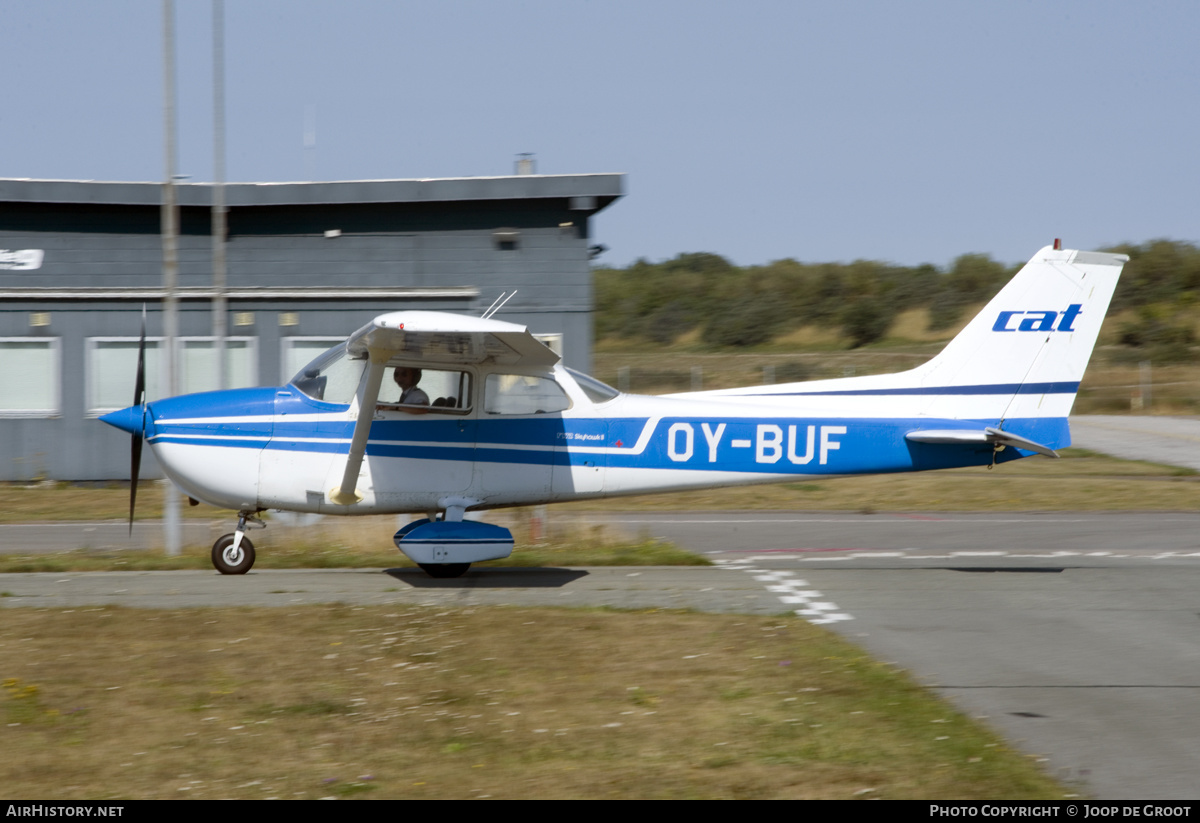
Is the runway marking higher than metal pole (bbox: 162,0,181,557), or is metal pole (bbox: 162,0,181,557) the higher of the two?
metal pole (bbox: 162,0,181,557)

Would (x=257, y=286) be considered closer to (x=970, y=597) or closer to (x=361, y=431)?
(x=361, y=431)

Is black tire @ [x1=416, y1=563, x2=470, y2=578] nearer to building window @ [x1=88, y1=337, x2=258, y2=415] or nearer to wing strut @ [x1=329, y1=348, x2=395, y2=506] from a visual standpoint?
wing strut @ [x1=329, y1=348, x2=395, y2=506]

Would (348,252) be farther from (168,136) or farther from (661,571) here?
(661,571)

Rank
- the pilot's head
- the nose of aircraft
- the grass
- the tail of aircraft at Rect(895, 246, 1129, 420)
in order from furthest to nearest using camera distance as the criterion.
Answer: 1. the tail of aircraft at Rect(895, 246, 1129, 420)
2. the pilot's head
3. the nose of aircraft
4. the grass

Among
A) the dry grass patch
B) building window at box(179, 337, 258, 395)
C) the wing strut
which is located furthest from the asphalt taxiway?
building window at box(179, 337, 258, 395)

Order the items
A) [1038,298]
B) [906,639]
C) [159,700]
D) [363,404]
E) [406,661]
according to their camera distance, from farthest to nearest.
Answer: [1038,298] < [363,404] < [906,639] < [406,661] < [159,700]

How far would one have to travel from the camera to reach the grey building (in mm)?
17797

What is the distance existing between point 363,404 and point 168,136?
4.24 meters

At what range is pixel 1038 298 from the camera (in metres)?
9.87

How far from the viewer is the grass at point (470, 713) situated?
4.41 meters

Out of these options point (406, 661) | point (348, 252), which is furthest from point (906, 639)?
point (348, 252)

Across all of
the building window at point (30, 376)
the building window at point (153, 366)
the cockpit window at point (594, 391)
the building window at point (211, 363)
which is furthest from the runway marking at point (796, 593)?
the building window at point (30, 376)

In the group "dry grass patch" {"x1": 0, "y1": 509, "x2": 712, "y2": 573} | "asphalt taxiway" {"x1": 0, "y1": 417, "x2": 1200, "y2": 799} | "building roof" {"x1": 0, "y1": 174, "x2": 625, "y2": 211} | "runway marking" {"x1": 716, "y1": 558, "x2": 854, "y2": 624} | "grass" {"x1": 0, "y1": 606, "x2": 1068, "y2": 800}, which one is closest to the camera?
"grass" {"x1": 0, "y1": 606, "x2": 1068, "y2": 800}

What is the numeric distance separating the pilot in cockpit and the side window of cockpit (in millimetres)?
548
